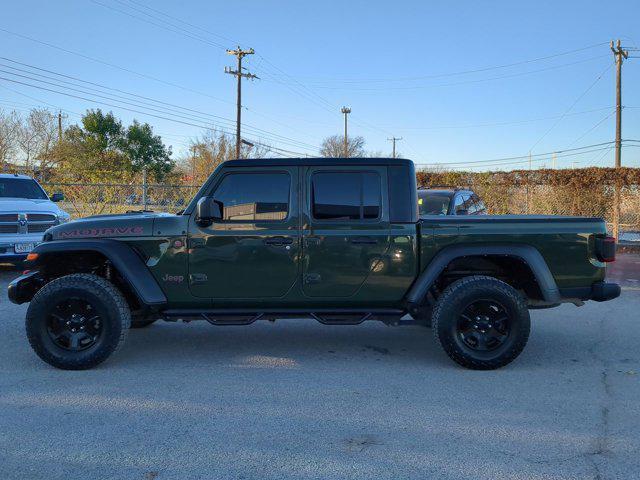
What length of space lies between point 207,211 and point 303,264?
0.97 meters

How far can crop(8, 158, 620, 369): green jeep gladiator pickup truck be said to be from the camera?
4.55 m

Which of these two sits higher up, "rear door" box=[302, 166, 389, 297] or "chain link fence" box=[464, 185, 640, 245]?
"chain link fence" box=[464, 185, 640, 245]

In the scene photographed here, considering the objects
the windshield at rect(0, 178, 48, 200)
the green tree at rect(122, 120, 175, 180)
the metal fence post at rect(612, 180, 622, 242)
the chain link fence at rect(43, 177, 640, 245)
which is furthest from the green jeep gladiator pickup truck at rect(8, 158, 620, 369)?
the green tree at rect(122, 120, 175, 180)

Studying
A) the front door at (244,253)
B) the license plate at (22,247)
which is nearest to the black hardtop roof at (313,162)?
the front door at (244,253)

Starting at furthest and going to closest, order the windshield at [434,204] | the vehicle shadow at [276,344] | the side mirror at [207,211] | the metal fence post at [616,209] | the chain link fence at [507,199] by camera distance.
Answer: the chain link fence at [507,199] < the metal fence post at [616,209] < the windshield at [434,204] < the vehicle shadow at [276,344] < the side mirror at [207,211]

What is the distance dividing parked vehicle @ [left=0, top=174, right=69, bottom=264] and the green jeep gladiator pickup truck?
5034 millimetres

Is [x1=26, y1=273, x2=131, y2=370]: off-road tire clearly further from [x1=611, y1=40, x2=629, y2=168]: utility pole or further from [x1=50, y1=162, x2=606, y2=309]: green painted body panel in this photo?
[x1=611, y1=40, x2=629, y2=168]: utility pole

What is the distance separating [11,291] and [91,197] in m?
12.2

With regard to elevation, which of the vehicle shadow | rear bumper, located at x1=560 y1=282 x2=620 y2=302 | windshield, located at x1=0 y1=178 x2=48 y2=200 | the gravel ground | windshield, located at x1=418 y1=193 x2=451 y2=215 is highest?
windshield, located at x1=0 y1=178 x2=48 y2=200

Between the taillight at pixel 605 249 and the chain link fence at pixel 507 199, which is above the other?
the chain link fence at pixel 507 199

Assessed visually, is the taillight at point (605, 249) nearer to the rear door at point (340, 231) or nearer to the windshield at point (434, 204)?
the rear door at point (340, 231)

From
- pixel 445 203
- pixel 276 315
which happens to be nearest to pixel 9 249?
pixel 276 315

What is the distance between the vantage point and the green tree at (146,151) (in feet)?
126

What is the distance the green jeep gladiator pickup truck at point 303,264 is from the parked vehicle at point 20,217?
503cm
